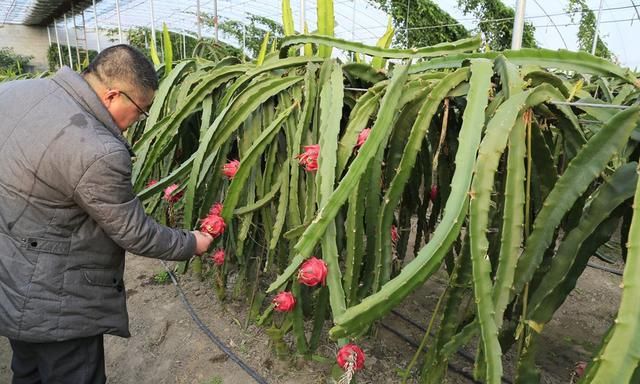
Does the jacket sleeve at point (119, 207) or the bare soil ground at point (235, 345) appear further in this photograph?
the bare soil ground at point (235, 345)

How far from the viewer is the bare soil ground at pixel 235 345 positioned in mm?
1794

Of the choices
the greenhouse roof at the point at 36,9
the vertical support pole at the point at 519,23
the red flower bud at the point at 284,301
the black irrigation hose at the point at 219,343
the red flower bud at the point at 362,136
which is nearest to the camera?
the red flower bud at the point at 362,136

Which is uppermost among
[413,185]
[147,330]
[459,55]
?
[459,55]

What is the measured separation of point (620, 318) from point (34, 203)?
1315 millimetres

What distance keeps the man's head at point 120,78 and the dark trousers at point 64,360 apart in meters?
0.68

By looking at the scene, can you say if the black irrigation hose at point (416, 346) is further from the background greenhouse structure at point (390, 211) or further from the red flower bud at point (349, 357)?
the red flower bud at point (349, 357)

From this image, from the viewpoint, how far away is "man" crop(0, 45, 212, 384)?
1.13m

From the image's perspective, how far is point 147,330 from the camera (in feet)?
6.88

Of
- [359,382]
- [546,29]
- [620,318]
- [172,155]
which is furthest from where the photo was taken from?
[546,29]

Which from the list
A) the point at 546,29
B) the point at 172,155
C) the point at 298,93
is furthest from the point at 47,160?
the point at 546,29

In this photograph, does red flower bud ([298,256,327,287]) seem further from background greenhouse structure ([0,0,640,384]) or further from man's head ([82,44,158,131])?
man's head ([82,44,158,131])

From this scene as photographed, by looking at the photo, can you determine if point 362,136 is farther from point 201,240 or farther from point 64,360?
point 64,360

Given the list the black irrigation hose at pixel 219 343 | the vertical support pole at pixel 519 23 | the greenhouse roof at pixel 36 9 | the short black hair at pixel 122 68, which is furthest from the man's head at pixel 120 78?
the greenhouse roof at pixel 36 9

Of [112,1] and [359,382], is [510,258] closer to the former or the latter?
[359,382]
